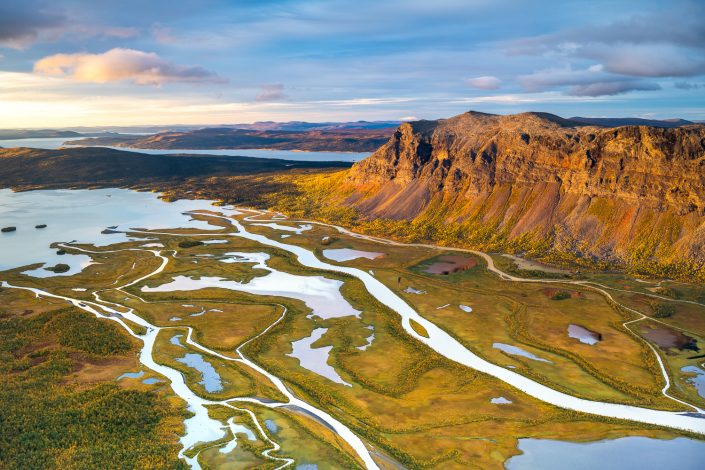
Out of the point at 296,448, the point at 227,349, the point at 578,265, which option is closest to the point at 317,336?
the point at 227,349

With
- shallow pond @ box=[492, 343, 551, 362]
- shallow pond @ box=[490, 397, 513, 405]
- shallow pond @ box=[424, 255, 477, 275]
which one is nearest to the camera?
shallow pond @ box=[490, 397, 513, 405]

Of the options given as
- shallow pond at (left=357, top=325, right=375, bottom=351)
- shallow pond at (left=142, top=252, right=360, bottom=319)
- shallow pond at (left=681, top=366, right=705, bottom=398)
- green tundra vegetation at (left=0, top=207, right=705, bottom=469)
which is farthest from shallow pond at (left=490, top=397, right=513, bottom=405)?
shallow pond at (left=142, top=252, right=360, bottom=319)

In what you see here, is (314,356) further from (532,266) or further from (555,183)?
(555,183)

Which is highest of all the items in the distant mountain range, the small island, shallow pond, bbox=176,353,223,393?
the distant mountain range

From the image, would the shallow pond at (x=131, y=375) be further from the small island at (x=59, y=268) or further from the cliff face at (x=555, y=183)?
the cliff face at (x=555, y=183)

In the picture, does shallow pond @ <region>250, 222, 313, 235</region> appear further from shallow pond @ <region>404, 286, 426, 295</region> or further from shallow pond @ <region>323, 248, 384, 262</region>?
shallow pond @ <region>404, 286, 426, 295</region>

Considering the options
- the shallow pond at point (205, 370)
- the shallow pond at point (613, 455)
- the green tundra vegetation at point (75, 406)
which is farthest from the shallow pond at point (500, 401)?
the green tundra vegetation at point (75, 406)

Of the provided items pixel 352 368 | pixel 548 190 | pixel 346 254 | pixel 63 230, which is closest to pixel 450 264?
pixel 346 254
